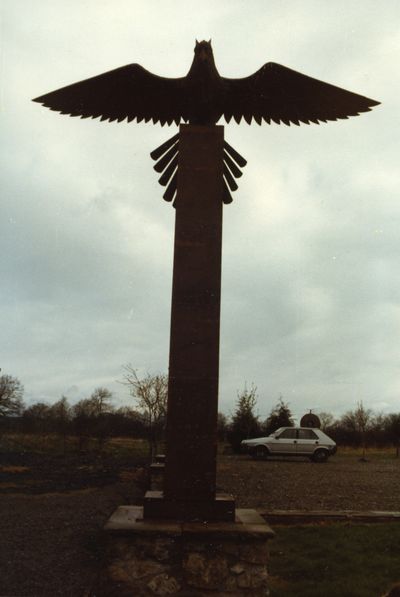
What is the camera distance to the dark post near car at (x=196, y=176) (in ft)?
14.4

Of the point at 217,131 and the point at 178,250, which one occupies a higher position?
the point at 217,131

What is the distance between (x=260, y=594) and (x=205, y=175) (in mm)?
3360

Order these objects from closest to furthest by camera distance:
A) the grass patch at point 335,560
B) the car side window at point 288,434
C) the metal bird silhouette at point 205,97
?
the metal bird silhouette at point 205,97, the grass patch at point 335,560, the car side window at point 288,434

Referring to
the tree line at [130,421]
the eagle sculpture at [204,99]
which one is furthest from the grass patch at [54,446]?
the eagle sculpture at [204,99]

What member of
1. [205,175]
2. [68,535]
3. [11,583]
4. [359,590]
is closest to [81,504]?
[68,535]

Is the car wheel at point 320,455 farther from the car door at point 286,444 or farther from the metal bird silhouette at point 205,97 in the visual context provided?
the metal bird silhouette at point 205,97

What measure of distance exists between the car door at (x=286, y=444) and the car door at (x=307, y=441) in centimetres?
18

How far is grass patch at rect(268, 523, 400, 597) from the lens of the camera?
531 cm

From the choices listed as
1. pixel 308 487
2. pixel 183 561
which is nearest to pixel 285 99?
pixel 183 561

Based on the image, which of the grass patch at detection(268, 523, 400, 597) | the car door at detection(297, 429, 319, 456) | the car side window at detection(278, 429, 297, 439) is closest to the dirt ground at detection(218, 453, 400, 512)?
the grass patch at detection(268, 523, 400, 597)

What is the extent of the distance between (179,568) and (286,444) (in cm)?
1648

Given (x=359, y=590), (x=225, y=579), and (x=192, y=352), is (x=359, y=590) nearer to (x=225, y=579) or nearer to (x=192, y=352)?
(x=225, y=579)

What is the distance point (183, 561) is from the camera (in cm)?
388

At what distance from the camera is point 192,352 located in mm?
4504
